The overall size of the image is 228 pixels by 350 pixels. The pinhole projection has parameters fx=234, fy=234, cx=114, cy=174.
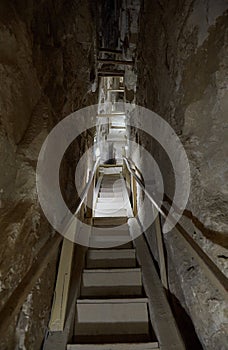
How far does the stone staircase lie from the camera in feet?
7.35

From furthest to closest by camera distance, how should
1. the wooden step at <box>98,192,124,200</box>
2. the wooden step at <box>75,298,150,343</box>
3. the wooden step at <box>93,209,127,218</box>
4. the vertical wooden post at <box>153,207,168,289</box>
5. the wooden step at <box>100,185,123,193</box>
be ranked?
the wooden step at <box>100,185,123,193</box> → the wooden step at <box>98,192,124,200</box> → the wooden step at <box>93,209,127,218</box> → the vertical wooden post at <box>153,207,168,289</box> → the wooden step at <box>75,298,150,343</box>

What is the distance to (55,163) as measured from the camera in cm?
298

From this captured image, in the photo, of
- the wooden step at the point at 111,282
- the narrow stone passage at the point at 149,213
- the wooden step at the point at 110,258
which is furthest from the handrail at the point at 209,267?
the wooden step at the point at 110,258

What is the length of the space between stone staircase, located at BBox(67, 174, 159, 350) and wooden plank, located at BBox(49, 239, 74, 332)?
225 millimetres

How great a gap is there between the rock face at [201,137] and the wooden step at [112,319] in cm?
44

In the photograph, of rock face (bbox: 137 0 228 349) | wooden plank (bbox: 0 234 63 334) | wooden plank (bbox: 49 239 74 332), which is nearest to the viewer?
wooden plank (bbox: 0 234 63 334)

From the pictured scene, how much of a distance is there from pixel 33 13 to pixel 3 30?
2.97 feet

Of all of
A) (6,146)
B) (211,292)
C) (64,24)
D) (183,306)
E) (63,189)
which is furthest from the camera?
(64,24)

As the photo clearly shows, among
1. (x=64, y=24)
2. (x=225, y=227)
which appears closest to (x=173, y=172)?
(x=225, y=227)

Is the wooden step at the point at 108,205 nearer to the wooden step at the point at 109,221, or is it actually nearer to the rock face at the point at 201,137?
the wooden step at the point at 109,221

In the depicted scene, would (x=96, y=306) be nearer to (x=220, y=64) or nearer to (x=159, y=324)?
(x=159, y=324)

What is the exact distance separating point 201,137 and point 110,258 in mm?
2031

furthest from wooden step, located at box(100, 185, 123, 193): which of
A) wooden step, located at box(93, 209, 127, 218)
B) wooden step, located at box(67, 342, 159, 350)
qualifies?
wooden step, located at box(67, 342, 159, 350)

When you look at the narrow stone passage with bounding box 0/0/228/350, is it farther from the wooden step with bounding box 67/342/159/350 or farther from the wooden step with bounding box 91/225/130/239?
the wooden step with bounding box 91/225/130/239
